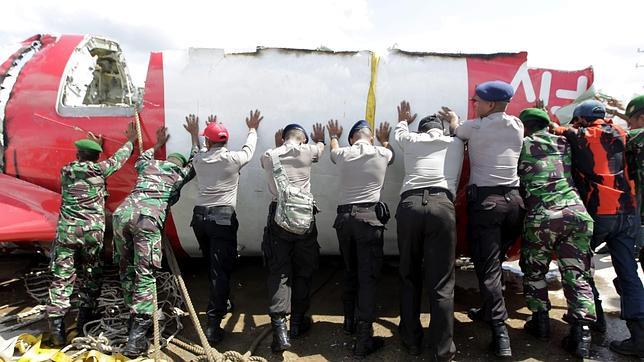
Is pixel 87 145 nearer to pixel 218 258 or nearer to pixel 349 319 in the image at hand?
pixel 218 258

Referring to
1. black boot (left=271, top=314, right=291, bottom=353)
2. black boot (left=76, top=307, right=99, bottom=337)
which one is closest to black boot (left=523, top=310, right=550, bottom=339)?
black boot (left=271, top=314, right=291, bottom=353)

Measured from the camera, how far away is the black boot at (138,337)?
145 inches

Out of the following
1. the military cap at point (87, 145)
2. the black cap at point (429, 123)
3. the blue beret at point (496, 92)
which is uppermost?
the blue beret at point (496, 92)

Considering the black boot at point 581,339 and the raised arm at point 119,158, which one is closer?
the black boot at point 581,339

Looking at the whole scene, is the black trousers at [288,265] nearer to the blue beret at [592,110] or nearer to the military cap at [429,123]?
the military cap at [429,123]

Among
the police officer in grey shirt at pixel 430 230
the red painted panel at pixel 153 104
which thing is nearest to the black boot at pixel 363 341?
the police officer in grey shirt at pixel 430 230

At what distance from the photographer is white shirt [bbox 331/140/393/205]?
3787 millimetres

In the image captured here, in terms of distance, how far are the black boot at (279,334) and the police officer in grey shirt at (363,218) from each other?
2.00ft

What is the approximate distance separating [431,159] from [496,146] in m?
0.55

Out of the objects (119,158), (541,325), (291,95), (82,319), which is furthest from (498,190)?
(82,319)

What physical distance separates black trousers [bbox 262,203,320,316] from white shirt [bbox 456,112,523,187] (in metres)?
1.58

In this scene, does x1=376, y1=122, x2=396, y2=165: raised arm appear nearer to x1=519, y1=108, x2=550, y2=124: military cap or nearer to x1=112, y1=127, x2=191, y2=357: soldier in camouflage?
x1=519, y1=108, x2=550, y2=124: military cap

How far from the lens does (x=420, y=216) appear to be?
11.5ft

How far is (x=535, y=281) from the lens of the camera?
12.4ft
